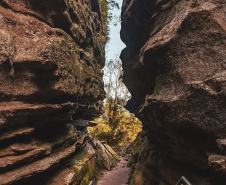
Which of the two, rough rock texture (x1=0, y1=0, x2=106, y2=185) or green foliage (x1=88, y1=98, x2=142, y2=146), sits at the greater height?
rough rock texture (x1=0, y1=0, x2=106, y2=185)

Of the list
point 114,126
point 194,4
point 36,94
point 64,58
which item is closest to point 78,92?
point 64,58

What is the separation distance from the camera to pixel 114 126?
2177cm

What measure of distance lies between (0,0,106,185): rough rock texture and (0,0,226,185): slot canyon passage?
0.11 ft

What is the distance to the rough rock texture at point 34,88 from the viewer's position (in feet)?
17.3

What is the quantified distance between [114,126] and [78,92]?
14119 millimetres

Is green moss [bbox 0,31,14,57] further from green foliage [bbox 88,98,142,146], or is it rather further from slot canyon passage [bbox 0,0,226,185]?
green foliage [bbox 88,98,142,146]

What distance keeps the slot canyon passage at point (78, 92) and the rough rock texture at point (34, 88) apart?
0.03m

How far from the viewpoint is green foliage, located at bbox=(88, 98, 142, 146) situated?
19.8 meters

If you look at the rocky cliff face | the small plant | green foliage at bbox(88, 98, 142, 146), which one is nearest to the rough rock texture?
the rocky cliff face

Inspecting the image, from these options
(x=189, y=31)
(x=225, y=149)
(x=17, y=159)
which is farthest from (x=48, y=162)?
(x=189, y=31)

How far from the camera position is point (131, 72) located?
12.7m

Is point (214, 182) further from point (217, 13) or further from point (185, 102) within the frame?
point (217, 13)

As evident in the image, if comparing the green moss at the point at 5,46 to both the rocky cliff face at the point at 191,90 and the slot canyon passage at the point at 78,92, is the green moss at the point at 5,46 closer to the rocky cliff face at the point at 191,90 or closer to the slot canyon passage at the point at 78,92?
the slot canyon passage at the point at 78,92

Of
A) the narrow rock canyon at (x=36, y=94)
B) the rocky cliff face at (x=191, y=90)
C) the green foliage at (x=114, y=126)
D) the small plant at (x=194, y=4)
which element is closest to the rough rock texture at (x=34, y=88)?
the narrow rock canyon at (x=36, y=94)
